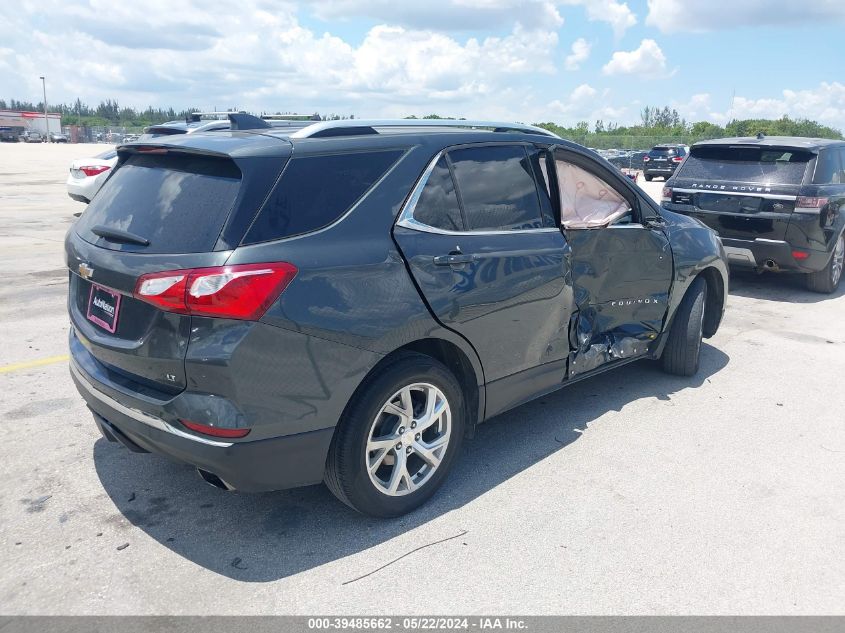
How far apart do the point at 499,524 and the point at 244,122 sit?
2.41 metres

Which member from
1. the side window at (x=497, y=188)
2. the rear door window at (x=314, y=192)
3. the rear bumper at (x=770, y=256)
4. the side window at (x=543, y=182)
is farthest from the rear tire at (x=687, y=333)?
the rear bumper at (x=770, y=256)

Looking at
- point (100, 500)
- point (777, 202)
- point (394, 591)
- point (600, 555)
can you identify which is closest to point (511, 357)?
point (600, 555)

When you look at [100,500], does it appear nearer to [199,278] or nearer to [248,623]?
[248,623]

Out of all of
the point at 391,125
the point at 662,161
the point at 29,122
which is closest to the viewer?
the point at 391,125

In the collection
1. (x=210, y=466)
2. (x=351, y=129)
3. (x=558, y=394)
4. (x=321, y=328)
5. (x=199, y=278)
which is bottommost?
(x=558, y=394)

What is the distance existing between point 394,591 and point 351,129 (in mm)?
2116

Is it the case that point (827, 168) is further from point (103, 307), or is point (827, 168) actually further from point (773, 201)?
point (103, 307)

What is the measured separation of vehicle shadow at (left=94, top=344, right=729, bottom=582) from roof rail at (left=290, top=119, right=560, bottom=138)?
182cm

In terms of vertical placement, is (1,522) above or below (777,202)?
below

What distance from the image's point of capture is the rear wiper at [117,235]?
3.08 metres

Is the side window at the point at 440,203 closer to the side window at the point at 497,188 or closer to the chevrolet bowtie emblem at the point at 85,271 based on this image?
the side window at the point at 497,188

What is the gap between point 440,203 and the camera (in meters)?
3.57

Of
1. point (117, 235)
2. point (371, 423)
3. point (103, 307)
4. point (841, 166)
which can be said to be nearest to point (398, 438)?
point (371, 423)

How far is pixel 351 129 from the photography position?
137 inches
